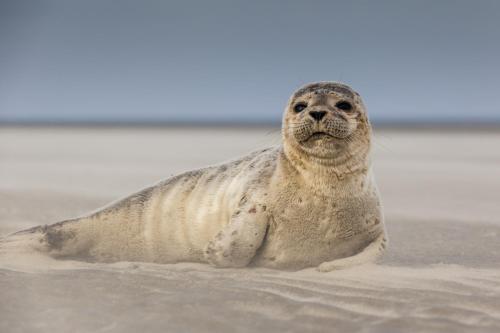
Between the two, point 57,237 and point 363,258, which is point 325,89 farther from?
point 57,237

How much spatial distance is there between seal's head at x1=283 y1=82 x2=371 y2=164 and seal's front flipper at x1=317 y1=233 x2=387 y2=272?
55 centimetres

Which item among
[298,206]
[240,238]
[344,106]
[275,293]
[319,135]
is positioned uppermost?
[344,106]

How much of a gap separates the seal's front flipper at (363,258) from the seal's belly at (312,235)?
0.18ft

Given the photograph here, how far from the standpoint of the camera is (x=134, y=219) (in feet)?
16.2

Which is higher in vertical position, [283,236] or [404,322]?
[283,236]

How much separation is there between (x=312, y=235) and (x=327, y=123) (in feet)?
2.21

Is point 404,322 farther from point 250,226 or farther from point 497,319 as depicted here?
point 250,226

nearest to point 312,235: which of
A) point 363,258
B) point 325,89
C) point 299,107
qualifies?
point 363,258

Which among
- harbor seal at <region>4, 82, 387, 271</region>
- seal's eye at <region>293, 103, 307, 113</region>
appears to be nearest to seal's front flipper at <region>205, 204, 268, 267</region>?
harbor seal at <region>4, 82, 387, 271</region>

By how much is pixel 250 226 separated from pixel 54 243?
5.17 ft

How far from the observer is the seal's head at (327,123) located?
4.16 metres

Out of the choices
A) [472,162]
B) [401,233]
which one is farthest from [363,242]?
[472,162]

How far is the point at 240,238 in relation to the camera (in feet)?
14.0

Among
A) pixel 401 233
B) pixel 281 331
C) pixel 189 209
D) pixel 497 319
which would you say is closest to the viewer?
pixel 281 331
